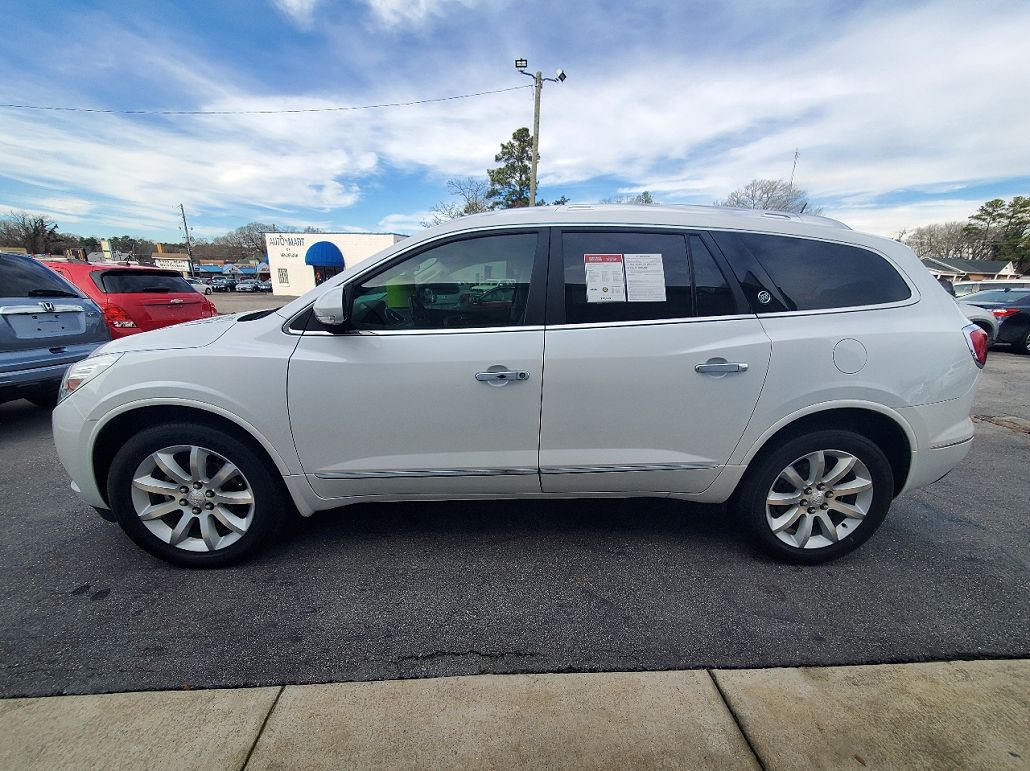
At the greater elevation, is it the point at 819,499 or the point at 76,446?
the point at 76,446

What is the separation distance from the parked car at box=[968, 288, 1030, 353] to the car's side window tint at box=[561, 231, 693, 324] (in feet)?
42.0

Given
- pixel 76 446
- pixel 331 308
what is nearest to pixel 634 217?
pixel 331 308

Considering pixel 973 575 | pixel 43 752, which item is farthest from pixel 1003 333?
pixel 43 752

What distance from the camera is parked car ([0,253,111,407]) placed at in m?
4.10

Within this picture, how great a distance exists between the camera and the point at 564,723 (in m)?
1.63

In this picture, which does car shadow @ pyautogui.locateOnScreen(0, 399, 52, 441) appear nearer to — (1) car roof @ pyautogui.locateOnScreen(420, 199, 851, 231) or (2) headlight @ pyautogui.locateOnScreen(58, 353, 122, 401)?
(2) headlight @ pyautogui.locateOnScreen(58, 353, 122, 401)

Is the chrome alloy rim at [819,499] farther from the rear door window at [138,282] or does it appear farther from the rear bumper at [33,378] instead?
the rear door window at [138,282]

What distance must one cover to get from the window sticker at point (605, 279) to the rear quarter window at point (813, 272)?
0.55 meters

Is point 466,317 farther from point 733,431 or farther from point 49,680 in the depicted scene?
point 49,680

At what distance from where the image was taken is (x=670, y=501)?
3.26m

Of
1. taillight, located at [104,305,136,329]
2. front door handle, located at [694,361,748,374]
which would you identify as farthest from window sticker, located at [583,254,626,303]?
taillight, located at [104,305,136,329]

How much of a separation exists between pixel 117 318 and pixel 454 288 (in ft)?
19.3

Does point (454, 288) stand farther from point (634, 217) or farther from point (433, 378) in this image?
point (634, 217)

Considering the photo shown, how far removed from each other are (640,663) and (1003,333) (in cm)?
1380
